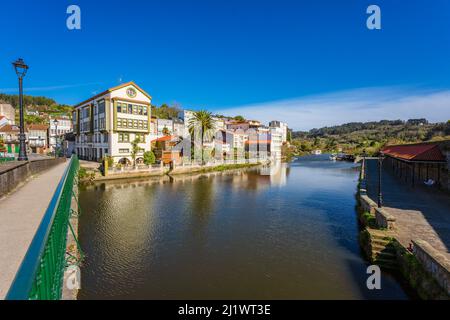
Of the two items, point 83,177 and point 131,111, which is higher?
point 131,111

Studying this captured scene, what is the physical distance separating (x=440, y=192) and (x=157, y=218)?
2477 cm

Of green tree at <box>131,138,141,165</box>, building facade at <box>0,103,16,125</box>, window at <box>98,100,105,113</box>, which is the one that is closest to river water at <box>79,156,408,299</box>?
green tree at <box>131,138,141,165</box>

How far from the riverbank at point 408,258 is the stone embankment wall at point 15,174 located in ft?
56.3

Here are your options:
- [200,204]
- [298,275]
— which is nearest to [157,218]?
[200,204]

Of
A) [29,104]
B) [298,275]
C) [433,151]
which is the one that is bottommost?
[298,275]

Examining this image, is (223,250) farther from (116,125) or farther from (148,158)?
(116,125)

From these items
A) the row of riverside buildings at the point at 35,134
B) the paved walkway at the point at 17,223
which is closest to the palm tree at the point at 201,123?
the row of riverside buildings at the point at 35,134

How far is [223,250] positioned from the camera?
47.8 ft

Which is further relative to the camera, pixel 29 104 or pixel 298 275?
pixel 29 104

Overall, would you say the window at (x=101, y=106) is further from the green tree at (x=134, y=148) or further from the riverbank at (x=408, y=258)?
the riverbank at (x=408, y=258)

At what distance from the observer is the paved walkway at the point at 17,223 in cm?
573

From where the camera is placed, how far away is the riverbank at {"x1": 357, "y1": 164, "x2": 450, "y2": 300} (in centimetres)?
850
